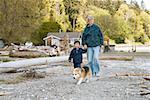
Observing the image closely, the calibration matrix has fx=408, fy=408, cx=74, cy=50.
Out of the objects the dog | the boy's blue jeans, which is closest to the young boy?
the boy's blue jeans

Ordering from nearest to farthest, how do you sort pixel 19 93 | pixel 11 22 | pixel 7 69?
1. pixel 19 93
2. pixel 7 69
3. pixel 11 22

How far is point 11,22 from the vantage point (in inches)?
1746

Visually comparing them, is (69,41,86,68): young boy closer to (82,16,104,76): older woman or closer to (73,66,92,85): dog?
(82,16,104,76): older woman

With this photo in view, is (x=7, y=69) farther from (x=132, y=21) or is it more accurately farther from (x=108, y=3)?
(x=108, y=3)

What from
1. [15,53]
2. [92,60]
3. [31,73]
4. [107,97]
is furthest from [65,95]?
[15,53]

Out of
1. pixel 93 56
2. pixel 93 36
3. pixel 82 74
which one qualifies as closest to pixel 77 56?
pixel 93 56

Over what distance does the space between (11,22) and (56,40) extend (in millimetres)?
46311

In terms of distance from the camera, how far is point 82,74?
11789mm

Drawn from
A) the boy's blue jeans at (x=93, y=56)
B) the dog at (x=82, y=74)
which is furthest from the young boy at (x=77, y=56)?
the dog at (x=82, y=74)

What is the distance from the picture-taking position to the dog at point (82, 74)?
11.7 m

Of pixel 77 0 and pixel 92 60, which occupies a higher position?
pixel 77 0

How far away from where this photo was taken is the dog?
38.4 ft

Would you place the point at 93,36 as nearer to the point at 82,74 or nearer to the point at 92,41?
the point at 92,41

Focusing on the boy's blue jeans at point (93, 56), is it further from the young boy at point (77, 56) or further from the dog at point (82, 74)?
the dog at point (82, 74)
